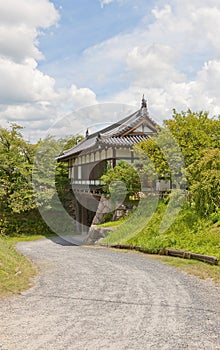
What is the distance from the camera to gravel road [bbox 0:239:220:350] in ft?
15.1

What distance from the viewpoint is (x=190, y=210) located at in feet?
44.6

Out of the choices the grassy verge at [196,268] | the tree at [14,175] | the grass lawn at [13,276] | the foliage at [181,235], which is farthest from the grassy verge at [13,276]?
the tree at [14,175]

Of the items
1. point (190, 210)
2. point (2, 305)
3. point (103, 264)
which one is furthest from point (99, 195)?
point (2, 305)

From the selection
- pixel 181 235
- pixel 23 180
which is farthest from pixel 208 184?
pixel 23 180

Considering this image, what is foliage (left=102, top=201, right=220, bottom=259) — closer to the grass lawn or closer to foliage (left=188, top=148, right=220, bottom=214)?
foliage (left=188, top=148, right=220, bottom=214)

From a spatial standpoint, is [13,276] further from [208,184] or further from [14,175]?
[14,175]

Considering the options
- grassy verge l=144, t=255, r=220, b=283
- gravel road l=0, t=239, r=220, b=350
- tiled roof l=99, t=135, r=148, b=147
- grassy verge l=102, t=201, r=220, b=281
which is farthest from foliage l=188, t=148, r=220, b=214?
tiled roof l=99, t=135, r=148, b=147

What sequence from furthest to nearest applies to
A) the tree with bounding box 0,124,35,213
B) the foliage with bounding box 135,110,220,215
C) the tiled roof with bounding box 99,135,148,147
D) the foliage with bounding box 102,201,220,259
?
1. the tree with bounding box 0,124,35,213
2. the tiled roof with bounding box 99,135,148,147
3. the foliage with bounding box 135,110,220,215
4. the foliage with bounding box 102,201,220,259

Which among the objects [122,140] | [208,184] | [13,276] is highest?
[122,140]

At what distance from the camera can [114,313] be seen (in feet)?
18.7

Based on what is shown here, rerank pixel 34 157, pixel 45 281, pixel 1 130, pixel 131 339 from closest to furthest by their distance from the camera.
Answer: pixel 131 339, pixel 45 281, pixel 1 130, pixel 34 157

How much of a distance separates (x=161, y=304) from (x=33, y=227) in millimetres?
18544

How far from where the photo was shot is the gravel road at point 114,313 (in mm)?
4594

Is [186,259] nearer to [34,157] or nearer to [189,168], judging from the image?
[189,168]
